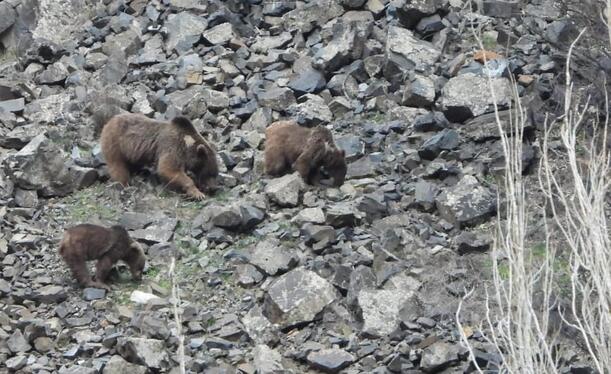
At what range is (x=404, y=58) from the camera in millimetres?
16828

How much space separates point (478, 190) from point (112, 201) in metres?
3.83

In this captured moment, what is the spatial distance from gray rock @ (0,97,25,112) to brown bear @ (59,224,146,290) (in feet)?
12.2

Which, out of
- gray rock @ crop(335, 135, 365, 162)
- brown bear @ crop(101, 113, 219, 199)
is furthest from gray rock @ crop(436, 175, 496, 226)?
brown bear @ crop(101, 113, 219, 199)

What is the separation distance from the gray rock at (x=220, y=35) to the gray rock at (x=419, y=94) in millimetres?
2769

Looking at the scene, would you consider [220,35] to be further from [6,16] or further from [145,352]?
[145,352]

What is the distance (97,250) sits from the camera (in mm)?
13266

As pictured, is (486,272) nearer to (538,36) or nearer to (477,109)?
(477,109)

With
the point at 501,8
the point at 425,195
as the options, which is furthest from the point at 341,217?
the point at 501,8

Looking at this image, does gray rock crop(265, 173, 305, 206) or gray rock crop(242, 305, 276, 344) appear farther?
gray rock crop(265, 173, 305, 206)

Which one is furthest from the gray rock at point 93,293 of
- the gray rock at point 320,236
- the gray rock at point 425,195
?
the gray rock at point 425,195

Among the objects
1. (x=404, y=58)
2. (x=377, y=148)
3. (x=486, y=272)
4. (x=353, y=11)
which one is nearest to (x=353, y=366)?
(x=486, y=272)

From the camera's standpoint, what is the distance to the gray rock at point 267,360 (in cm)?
1195

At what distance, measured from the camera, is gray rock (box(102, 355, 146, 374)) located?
1188cm

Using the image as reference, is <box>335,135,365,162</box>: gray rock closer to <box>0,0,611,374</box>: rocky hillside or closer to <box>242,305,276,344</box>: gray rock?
<box>0,0,611,374</box>: rocky hillside
